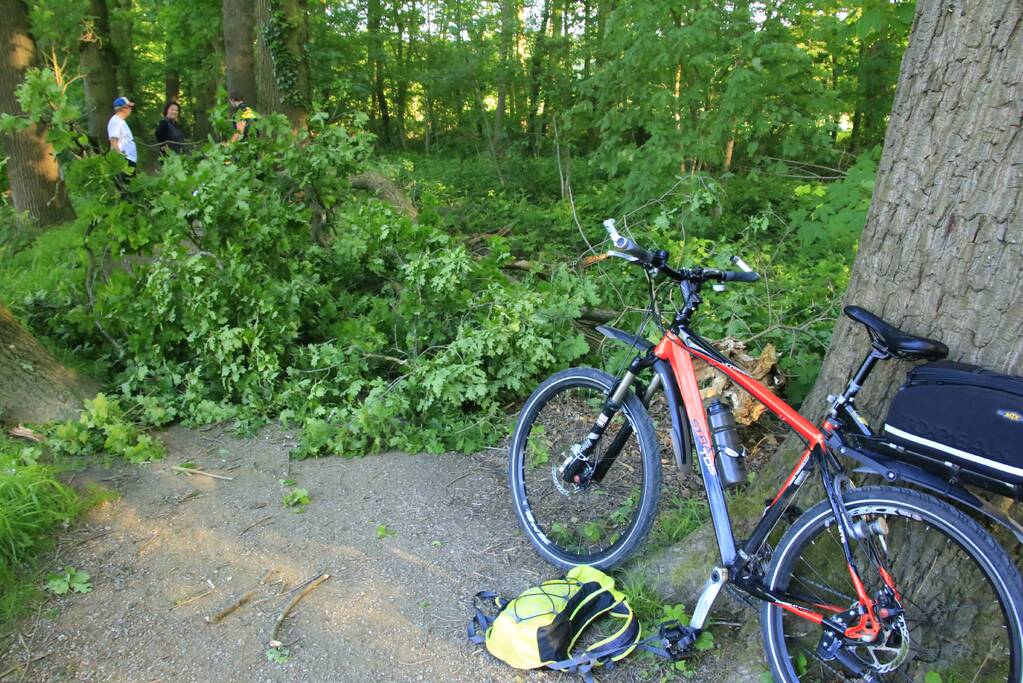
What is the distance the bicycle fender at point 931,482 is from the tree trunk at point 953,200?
364 millimetres

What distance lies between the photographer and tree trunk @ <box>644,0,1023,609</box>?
2152 millimetres

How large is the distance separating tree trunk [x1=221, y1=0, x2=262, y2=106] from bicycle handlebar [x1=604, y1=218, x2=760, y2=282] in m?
9.08

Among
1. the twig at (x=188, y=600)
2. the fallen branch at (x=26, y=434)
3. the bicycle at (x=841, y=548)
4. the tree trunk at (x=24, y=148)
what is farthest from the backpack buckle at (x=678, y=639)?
the tree trunk at (x=24, y=148)

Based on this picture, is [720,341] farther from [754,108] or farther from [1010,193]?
[754,108]

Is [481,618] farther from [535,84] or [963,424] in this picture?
[535,84]

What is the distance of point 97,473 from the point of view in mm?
3928

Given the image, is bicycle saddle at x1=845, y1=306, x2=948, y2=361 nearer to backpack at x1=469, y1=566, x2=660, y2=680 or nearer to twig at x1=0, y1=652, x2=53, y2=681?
backpack at x1=469, y1=566, x2=660, y2=680

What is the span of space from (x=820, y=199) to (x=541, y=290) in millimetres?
2825

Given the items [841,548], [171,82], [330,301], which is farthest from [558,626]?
[171,82]

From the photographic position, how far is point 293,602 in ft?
9.62

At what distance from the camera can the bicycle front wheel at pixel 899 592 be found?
2188 millimetres

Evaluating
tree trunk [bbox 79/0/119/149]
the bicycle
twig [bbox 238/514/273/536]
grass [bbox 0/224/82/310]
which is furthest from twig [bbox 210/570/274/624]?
tree trunk [bbox 79/0/119/149]

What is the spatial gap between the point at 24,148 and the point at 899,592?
449 inches

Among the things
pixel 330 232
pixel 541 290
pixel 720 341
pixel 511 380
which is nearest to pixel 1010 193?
pixel 720 341
